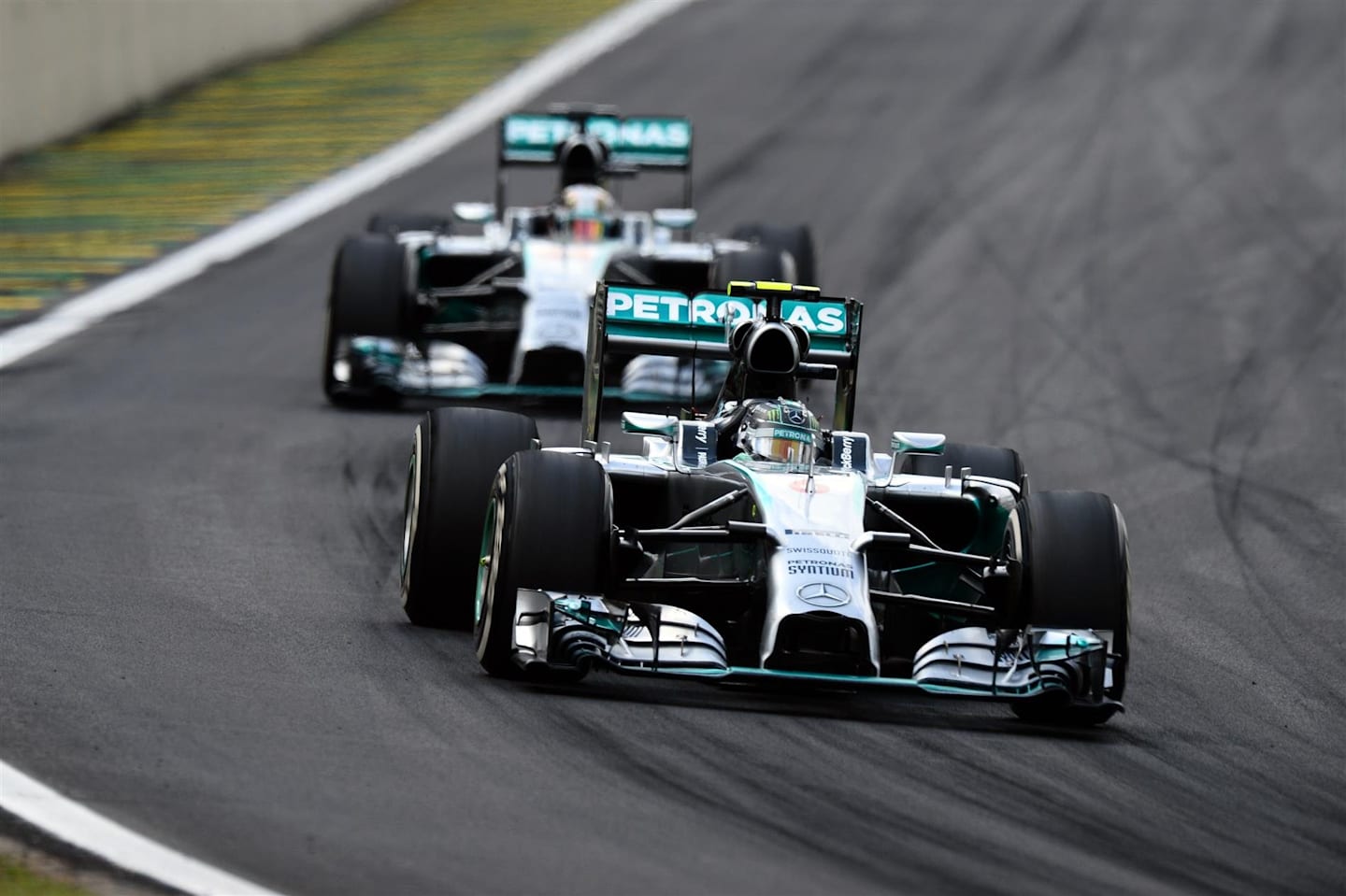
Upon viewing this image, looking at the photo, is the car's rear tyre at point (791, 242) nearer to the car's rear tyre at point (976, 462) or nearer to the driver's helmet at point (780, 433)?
the car's rear tyre at point (976, 462)

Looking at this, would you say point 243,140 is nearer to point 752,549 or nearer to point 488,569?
point 488,569

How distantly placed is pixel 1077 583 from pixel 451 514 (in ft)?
9.37

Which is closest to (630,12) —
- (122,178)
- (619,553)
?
(122,178)

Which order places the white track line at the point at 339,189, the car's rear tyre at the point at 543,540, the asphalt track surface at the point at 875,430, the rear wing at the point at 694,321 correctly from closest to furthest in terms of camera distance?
the asphalt track surface at the point at 875,430 → the car's rear tyre at the point at 543,540 → the rear wing at the point at 694,321 → the white track line at the point at 339,189

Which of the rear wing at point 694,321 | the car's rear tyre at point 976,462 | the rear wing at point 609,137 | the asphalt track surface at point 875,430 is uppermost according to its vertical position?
the rear wing at point 609,137

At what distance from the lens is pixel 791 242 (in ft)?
67.3

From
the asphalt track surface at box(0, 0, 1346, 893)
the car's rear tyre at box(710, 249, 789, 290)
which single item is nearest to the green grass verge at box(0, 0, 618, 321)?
the asphalt track surface at box(0, 0, 1346, 893)

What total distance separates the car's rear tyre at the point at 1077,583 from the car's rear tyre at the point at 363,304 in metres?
8.67

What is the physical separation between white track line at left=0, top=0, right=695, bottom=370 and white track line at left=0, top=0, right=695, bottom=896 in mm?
11

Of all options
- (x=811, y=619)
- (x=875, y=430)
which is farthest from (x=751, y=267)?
(x=811, y=619)

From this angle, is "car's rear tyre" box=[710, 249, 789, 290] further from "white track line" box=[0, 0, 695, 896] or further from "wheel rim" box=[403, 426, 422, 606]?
"wheel rim" box=[403, 426, 422, 606]

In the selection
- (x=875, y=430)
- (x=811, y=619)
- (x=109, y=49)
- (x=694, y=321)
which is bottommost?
(x=875, y=430)

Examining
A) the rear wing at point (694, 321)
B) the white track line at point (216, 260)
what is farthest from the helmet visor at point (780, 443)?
the white track line at point (216, 260)

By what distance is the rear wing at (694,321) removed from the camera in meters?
11.5
